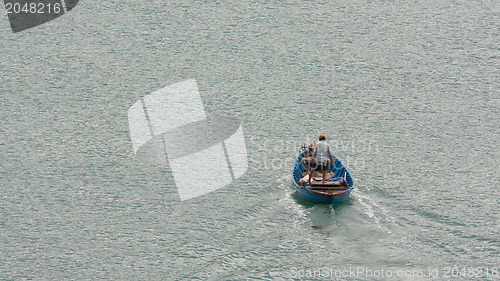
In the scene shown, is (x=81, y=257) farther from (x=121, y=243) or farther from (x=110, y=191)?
(x=110, y=191)

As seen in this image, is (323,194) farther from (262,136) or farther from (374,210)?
(262,136)

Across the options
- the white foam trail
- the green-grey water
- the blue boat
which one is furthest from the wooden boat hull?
the white foam trail

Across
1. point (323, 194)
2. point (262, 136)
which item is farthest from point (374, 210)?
point (262, 136)

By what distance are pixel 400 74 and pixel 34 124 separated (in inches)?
800

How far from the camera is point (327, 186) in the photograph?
25.8 m

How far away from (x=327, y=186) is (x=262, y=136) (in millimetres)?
7985

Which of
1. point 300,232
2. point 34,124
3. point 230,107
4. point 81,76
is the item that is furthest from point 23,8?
point 300,232

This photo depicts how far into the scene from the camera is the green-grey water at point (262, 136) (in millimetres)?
24016

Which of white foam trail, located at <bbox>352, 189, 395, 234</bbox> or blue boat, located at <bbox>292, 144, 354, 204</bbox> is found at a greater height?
blue boat, located at <bbox>292, 144, 354, 204</bbox>

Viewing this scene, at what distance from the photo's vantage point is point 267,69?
40656mm

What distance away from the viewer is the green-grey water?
78.8 ft

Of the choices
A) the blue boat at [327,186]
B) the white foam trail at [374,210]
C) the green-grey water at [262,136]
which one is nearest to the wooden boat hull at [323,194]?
the blue boat at [327,186]

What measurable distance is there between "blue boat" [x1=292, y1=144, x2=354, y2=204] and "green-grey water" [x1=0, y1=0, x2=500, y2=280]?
0.50 metres

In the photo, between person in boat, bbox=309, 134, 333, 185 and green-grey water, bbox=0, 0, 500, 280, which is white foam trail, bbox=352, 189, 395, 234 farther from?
person in boat, bbox=309, 134, 333, 185
